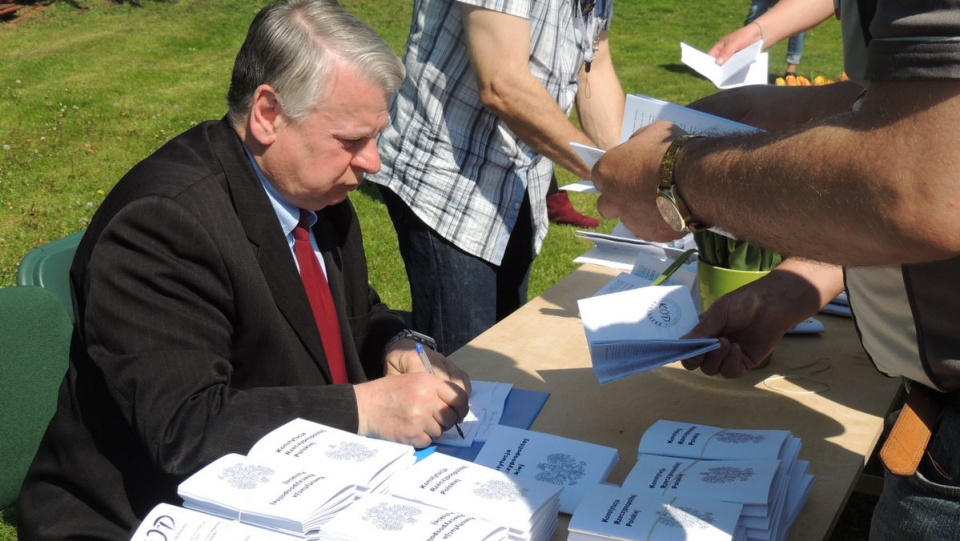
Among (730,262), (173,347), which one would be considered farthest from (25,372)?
(730,262)

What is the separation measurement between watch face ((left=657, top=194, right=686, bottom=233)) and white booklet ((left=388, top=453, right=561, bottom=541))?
472 millimetres

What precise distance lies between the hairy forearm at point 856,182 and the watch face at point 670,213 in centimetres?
7

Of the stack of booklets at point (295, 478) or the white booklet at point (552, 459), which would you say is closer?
the stack of booklets at point (295, 478)

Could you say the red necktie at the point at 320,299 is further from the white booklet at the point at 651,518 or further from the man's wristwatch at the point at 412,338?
the white booklet at the point at 651,518

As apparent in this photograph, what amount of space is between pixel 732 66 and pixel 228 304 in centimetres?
155

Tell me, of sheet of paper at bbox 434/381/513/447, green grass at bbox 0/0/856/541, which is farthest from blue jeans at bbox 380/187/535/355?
green grass at bbox 0/0/856/541

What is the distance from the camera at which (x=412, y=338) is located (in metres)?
2.37

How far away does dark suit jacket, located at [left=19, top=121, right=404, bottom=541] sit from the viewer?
174cm

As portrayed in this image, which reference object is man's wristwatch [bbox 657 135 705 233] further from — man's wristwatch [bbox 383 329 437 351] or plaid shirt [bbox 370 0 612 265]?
plaid shirt [bbox 370 0 612 265]

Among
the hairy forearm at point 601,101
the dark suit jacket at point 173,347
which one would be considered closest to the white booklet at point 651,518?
the dark suit jacket at point 173,347

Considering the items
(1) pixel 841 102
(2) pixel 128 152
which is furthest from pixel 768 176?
(2) pixel 128 152

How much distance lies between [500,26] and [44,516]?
1.58m

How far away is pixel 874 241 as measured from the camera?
1.08 m

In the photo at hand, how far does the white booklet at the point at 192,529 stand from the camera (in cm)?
133
